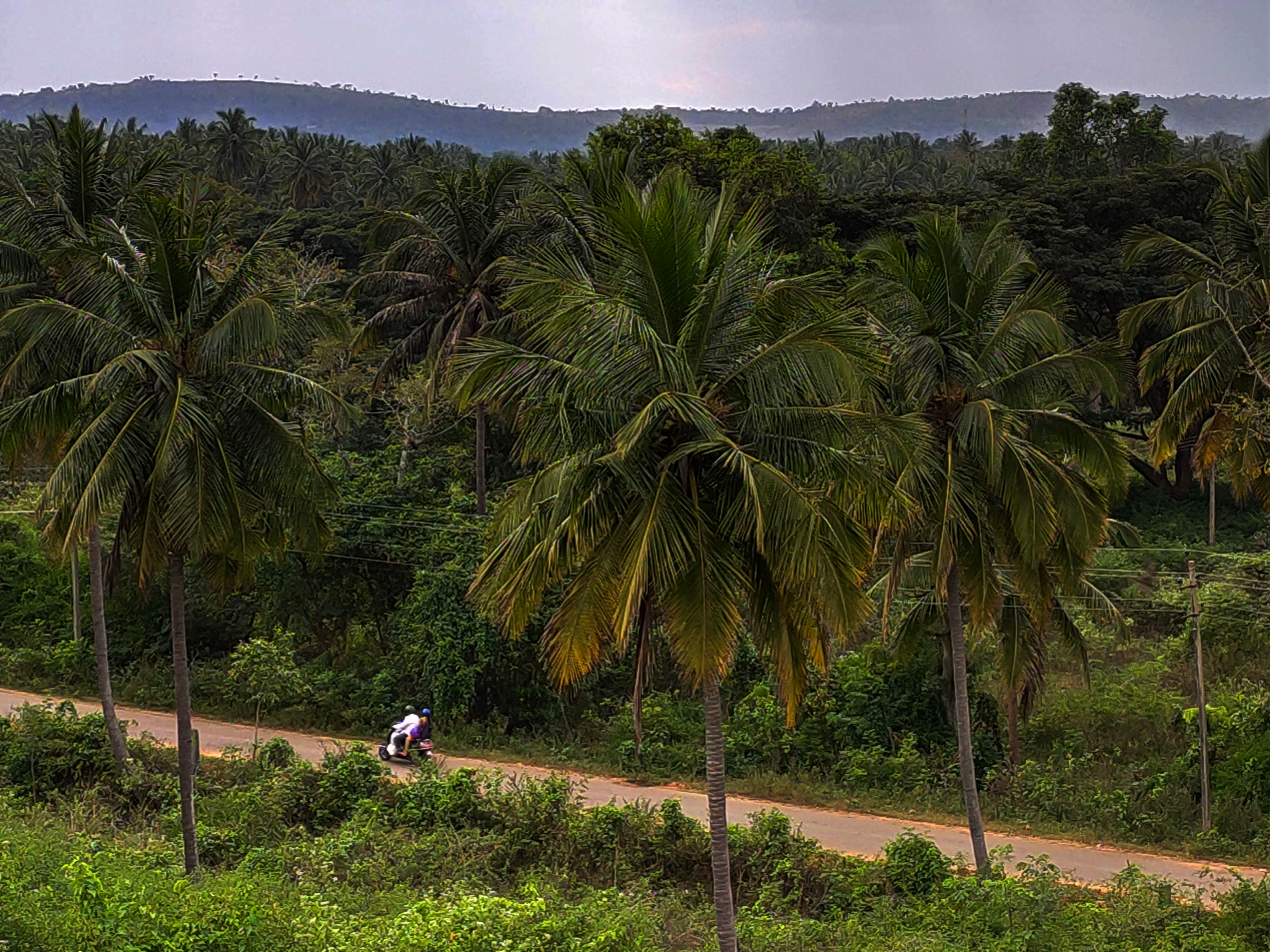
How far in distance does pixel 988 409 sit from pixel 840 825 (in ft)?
29.0

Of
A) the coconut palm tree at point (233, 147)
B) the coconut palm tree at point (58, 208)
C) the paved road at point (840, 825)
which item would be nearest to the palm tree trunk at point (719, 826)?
the paved road at point (840, 825)

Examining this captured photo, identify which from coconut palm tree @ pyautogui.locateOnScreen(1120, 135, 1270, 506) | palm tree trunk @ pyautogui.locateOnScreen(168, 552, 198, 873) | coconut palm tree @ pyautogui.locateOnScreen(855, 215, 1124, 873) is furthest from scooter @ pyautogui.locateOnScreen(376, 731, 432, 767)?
coconut palm tree @ pyautogui.locateOnScreen(1120, 135, 1270, 506)

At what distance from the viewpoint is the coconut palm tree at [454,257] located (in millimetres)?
25797

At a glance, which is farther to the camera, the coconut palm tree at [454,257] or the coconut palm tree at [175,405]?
the coconut palm tree at [454,257]

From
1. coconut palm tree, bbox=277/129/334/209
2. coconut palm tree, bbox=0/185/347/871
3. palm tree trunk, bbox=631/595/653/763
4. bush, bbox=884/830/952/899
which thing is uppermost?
coconut palm tree, bbox=277/129/334/209

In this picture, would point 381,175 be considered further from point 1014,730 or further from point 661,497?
point 661,497

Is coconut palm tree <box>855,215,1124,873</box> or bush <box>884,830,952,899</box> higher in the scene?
coconut palm tree <box>855,215,1124,873</box>

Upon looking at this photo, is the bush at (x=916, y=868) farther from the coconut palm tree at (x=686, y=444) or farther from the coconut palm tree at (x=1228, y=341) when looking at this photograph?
the coconut palm tree at (x=1228, y=341)

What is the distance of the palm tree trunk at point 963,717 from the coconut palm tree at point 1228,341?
519 cm

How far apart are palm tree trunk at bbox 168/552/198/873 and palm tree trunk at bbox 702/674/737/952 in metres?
7.82

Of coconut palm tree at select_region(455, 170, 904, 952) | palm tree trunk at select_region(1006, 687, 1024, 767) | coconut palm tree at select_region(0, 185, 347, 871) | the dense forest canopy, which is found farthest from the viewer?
palm tree trunk at select_region(1006, 687, 1024, 767)

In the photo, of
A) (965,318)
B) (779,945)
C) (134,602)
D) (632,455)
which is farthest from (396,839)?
(134,602)

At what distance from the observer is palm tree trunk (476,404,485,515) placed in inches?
1061

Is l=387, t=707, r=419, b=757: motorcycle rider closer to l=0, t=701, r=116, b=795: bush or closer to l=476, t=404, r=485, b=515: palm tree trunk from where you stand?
l=0, t=701, r=116, b=795: bush
